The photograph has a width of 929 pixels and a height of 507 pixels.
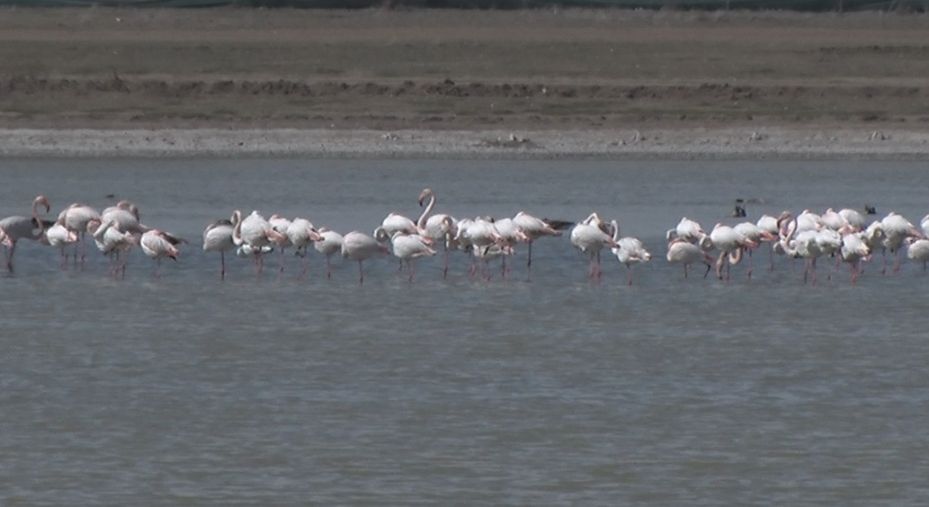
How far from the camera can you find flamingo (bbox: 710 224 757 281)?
13805 millimetres

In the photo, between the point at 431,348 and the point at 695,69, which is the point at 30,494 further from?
the point at 695,69

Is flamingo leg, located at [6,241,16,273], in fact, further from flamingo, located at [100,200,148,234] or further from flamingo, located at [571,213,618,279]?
flamingo, located at [571,213,618,279]

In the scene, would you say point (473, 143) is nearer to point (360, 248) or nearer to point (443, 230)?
point (443, 230)

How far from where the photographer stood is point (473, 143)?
81.3ft

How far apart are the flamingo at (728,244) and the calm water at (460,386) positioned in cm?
14

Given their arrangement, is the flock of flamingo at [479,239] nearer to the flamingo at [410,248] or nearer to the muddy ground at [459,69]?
the flamingo at [410,248]

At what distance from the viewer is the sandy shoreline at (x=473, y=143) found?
24.2m

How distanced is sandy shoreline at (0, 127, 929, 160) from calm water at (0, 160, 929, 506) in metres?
7.79

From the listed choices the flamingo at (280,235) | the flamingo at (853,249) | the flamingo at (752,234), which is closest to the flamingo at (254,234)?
the flamingo at (280,235)

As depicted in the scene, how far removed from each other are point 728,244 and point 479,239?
61.6 inches

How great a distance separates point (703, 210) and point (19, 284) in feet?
22.4

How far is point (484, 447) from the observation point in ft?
26.8

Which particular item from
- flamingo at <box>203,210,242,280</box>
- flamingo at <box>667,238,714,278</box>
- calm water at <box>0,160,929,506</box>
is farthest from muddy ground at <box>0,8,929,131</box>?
flamingo at <box>667,238,714,278</box>

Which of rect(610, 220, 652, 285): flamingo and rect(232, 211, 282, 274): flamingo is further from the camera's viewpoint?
rect(232, 211, 282, 274): flamingo
